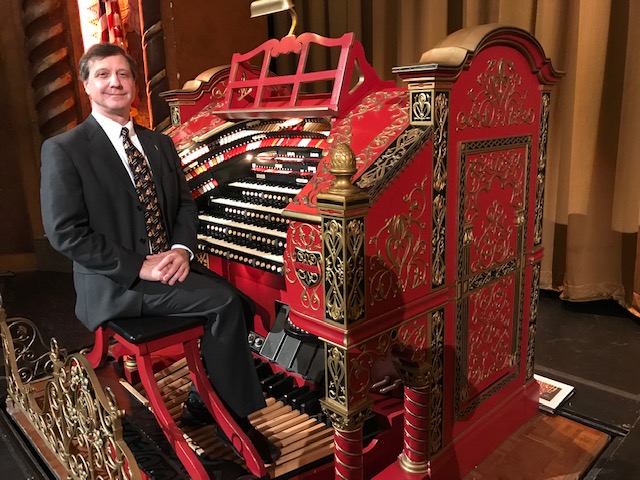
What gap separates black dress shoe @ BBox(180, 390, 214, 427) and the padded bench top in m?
0.56

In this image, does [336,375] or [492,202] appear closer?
[336,375]

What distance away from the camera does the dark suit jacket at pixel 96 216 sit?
1.90 m

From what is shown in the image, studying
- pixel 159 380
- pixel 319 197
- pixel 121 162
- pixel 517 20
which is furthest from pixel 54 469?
pixel 517 20

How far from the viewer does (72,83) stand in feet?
17.2

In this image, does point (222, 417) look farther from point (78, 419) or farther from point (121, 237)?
point (121, 237)

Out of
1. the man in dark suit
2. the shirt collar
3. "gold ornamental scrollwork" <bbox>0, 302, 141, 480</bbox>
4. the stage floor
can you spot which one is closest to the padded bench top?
the man in dark suit

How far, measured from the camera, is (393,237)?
5.72 ft

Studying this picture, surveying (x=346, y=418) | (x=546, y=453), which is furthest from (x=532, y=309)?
(x=346, y=418)

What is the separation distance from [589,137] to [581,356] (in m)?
1.47

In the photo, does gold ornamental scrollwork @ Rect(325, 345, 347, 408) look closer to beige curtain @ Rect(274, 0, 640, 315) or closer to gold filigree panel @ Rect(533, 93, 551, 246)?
gold filigree panel @ Rect(533, 93, 551, 246)

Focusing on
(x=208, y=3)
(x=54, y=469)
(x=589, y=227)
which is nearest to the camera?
(x=54, y=469)

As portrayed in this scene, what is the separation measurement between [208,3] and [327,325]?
4128 mm

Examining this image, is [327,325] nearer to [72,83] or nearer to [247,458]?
[247,458]

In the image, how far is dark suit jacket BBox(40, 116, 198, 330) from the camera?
190cm
